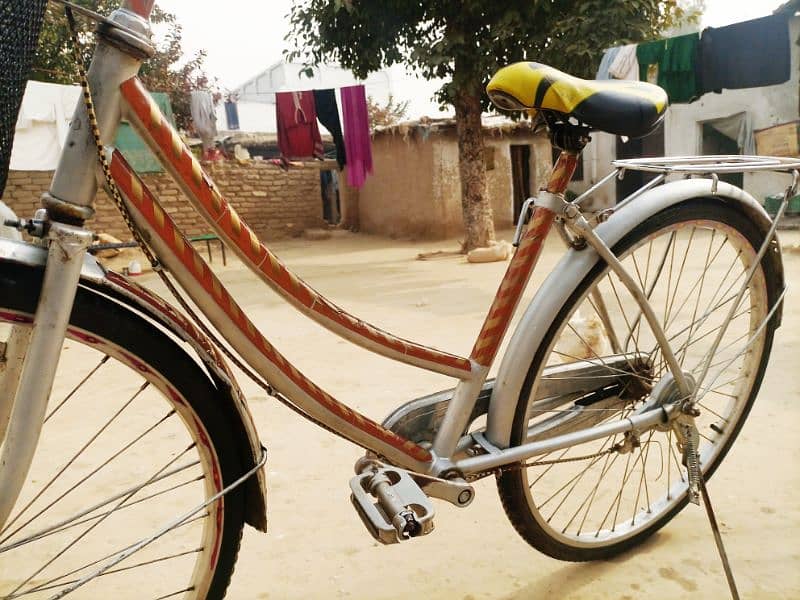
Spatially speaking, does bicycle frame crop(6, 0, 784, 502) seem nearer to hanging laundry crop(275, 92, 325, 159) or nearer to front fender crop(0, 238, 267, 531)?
front fender crop(0, 238, 267, 531)

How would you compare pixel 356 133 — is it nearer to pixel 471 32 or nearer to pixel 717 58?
pixel 471 32

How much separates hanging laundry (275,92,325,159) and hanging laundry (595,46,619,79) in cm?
544

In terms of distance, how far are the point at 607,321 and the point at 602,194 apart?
11615mm

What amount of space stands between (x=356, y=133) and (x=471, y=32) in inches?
159

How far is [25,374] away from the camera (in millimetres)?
807

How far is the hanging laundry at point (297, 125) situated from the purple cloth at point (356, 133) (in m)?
0.63

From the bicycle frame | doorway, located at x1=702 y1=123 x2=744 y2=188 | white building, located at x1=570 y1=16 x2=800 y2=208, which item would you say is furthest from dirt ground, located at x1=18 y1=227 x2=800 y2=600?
doorway, located at x1=702 y1=123 x2=744 y2=188

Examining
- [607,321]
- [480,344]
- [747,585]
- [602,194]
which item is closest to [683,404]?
[607,321]

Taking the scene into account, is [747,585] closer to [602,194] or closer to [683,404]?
[683,404]

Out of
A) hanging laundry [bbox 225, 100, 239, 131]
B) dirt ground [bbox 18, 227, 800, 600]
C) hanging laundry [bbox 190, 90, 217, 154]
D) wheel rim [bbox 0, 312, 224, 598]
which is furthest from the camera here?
hanging laundry [bbox 225, 100, 239, 131]

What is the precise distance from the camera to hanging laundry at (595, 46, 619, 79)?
20.7 ft

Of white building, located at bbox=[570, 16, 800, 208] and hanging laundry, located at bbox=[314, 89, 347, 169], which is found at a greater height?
hanging laundry, located at bbox=[314, 89, 347, 169]

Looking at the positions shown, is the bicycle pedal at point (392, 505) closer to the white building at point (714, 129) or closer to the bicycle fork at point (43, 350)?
the bicycle fork at point (43, 350)

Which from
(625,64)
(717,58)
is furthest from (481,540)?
(717,58)
